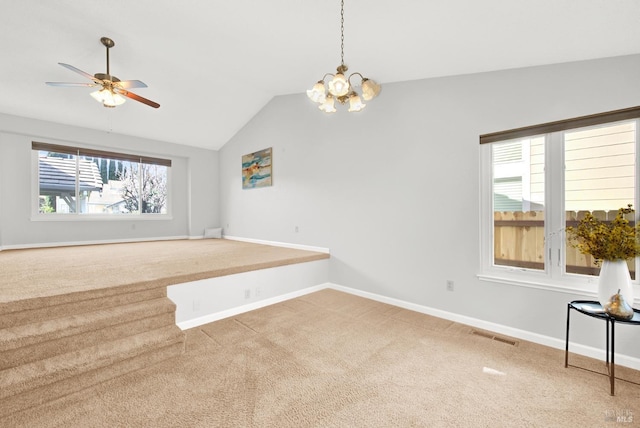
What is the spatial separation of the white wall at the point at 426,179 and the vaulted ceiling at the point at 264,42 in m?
0.21

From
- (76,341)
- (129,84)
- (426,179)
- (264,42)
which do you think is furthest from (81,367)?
(426,179)

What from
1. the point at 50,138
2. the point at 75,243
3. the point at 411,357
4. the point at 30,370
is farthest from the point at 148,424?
the point at 50,138

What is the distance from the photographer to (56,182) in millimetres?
5383

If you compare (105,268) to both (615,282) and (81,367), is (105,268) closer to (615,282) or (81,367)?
(81,367)

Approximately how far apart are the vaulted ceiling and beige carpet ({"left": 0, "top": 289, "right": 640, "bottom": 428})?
8.35 ft

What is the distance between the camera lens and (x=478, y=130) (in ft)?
9.77

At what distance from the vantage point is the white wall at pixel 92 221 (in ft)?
16.0

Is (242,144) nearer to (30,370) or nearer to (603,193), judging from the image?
(30,370)

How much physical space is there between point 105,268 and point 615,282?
4.85 m

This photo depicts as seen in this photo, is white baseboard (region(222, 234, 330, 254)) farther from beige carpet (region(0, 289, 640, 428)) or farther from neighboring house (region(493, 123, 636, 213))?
neighboring house (region(493, 123, 636, 213))

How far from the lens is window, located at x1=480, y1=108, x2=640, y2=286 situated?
2361mm

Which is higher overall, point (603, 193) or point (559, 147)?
point (559, 147)

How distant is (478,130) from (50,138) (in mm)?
7101

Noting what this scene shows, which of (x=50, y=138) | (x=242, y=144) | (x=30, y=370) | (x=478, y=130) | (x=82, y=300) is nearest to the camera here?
(x=30, y=370)
